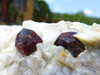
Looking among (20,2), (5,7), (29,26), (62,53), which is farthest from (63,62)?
(20,2)

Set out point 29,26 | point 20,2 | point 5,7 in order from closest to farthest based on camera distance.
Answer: point 29,26 < point 5,7 < point 20,2

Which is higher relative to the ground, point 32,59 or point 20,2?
point 32,59

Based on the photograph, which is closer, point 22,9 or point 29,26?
point 29,26

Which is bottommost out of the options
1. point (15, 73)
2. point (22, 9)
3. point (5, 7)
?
point (22, 9)

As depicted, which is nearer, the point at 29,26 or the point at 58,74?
the point at 58,74

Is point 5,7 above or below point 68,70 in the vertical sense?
below

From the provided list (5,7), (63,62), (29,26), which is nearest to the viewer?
(63,62)

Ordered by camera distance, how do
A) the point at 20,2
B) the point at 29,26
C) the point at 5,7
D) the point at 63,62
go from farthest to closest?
the point at 20,2
the point at 5,7
the point at 29,26
the point at 63,62

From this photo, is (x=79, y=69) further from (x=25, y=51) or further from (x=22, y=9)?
(x=22, y=9)

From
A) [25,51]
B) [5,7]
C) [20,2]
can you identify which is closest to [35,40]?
[25,51]

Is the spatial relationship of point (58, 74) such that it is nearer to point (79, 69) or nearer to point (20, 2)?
point (79, 69)
